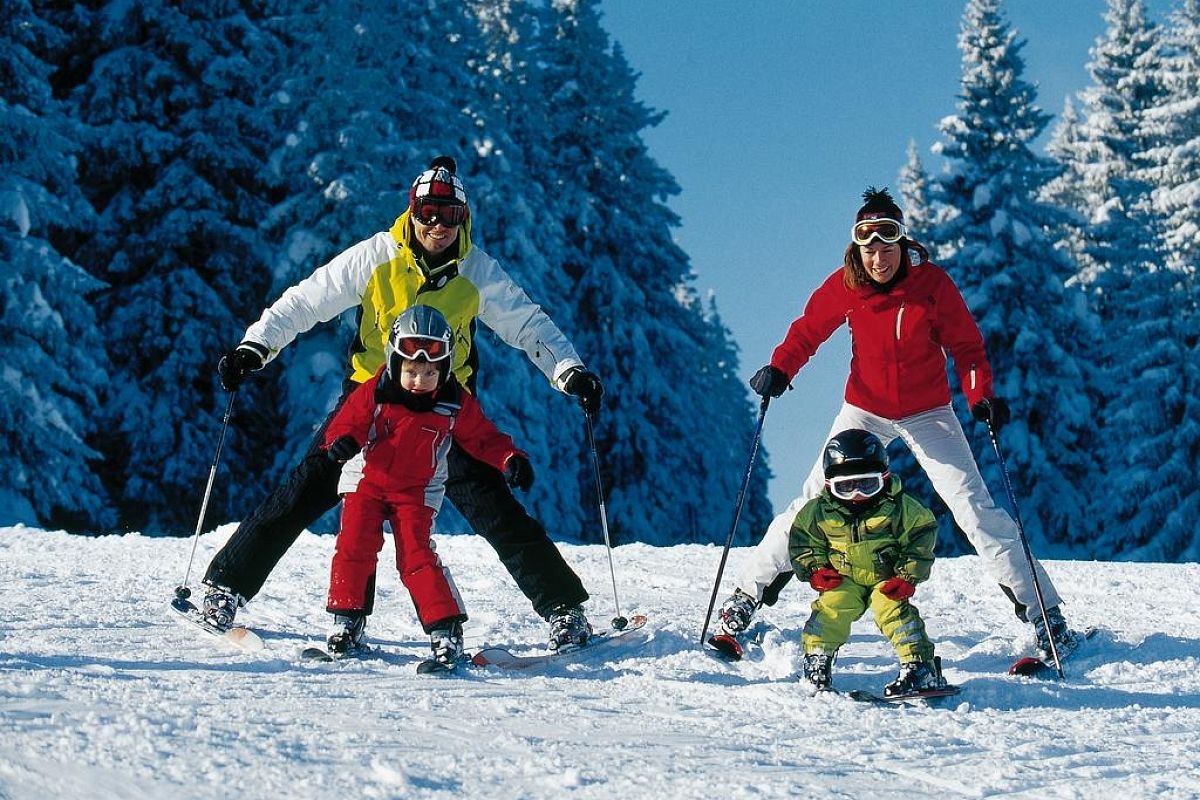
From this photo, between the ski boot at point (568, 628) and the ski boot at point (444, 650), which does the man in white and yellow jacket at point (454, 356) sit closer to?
the ski boot at point (568, 628)

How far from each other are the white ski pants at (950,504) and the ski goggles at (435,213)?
1.88 meters

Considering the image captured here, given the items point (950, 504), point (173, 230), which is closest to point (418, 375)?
point (950, 504)

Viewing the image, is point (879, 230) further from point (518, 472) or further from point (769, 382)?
point (518, 472)

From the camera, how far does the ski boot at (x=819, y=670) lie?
15.0ft

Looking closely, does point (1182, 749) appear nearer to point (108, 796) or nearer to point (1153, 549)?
point (108, 796)

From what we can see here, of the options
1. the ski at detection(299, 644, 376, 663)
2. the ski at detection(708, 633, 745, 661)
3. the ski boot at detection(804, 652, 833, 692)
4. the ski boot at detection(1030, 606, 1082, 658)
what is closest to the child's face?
the ski at detection(299, 644, 376, 663)

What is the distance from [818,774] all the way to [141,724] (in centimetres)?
178

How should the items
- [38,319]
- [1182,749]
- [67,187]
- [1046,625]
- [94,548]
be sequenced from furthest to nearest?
[67,187], [38,319], [94,548], [1046,625], [1182,749]

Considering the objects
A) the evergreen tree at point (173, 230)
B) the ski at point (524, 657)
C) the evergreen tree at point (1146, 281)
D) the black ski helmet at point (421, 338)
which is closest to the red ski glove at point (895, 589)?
the ski at point (524, 657)

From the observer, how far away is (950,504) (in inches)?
217

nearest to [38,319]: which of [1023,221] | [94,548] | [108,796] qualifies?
[94,548]

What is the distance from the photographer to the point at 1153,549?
2198cm

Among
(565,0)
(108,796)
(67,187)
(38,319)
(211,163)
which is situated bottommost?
(108,796)

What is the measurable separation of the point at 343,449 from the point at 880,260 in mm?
2393
